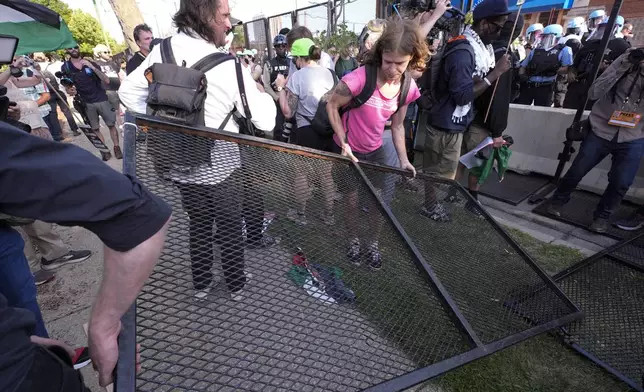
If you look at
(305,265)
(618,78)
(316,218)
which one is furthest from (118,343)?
(618,78)

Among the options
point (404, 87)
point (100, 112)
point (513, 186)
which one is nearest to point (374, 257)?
point (404, 87)

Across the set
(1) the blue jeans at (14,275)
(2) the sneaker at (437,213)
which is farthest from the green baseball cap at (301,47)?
(1) the blue jeans at (14,275)

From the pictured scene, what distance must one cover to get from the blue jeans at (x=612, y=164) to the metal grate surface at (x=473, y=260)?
1.57 meters

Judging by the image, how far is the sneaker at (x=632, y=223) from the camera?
3414 mm

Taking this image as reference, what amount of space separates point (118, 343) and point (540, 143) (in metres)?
5.38

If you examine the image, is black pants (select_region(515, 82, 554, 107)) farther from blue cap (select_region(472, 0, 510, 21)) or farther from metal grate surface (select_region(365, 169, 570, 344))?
metal grate surface (select_region(365, 169, 570, 344))

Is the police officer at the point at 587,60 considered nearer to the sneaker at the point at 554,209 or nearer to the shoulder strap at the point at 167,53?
the sneaker at the point at 554,209

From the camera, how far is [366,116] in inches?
101

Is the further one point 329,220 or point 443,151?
point 443,151

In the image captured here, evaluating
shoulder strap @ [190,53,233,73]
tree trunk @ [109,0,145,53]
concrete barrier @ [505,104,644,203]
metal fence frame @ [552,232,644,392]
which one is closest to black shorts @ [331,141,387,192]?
shoulder strap @ [190,53,233,73]

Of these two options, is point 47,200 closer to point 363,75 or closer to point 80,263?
point 363,75

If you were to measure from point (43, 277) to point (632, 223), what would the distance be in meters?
5.93

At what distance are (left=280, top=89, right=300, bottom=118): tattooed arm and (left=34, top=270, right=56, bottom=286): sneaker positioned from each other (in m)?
2.77

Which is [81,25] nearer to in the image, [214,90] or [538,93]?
[538,93]
